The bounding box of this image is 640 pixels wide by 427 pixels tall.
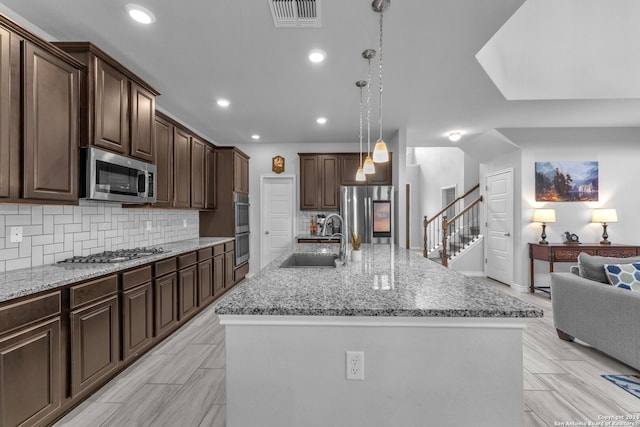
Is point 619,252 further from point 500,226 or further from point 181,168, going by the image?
point 181,168

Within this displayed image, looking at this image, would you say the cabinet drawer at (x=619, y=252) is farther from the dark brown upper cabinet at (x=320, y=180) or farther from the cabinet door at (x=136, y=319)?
the cabinet door at (x=136, y=319)

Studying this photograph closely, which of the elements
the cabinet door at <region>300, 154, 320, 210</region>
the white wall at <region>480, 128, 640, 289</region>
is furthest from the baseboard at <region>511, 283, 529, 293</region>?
the cabinet door at <region>300, 154, 320, 210</region>

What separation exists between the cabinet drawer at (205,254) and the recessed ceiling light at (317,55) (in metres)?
2.58

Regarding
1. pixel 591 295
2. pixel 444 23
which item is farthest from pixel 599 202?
pixel 444 23

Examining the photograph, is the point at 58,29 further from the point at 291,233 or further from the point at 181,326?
the point at 291,233

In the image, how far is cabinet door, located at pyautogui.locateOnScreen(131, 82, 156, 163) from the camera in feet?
8.47

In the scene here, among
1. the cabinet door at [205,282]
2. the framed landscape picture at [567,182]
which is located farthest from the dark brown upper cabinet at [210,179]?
the framed landscape picture at [567,182]

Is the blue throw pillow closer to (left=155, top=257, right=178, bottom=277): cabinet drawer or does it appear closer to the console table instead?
the console table

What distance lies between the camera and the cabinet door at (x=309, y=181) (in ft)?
17.2

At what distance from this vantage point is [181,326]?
330 cm

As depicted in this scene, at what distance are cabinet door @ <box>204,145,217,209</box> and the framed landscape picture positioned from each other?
17.6ft

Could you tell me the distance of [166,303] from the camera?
2.90 metres

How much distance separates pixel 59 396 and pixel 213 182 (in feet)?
11.3

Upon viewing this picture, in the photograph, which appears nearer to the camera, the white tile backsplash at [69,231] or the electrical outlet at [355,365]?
the electrical outlet at [355,365]
